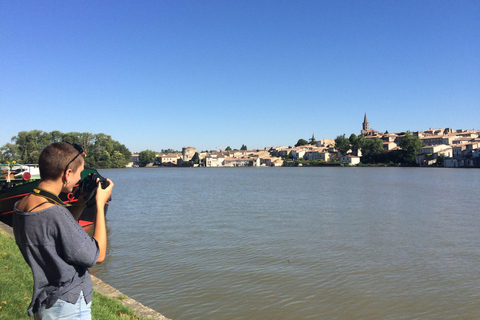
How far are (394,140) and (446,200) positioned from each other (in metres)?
136

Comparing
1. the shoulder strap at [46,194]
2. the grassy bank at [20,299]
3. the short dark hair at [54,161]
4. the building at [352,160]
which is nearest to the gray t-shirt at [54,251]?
the shoulder strap at [46,194]

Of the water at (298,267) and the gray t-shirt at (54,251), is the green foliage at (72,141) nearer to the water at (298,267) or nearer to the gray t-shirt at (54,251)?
the water at (298,267)

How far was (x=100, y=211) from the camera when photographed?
2381 millimetres

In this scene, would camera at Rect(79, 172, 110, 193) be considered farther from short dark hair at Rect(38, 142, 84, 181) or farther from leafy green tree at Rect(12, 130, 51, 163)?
leafy green tree at Rect(12, 130, 51, 163)

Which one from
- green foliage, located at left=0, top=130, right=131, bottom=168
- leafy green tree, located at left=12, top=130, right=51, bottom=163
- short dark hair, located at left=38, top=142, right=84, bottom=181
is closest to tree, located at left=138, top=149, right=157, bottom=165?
green foliage, located at left=0, top=130, right=131, bottom=168

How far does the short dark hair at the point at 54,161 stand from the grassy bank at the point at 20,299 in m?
3.50

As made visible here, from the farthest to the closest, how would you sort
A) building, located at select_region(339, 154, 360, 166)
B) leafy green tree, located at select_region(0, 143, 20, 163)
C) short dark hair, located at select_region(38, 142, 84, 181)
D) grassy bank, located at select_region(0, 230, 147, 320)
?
building, located at select_region(339, 154, 360, 166) < leafy green tree, located at select_region(0, 143, 20, 163) < grassy bank, located at select_region(0, 230, 147, 320) < short dark hair, located at select_region(38, 142, 84, 181)

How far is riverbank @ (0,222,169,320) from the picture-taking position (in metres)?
5.10

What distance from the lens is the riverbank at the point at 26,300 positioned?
510 centimetres

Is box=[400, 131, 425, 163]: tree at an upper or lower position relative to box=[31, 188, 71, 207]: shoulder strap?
upper

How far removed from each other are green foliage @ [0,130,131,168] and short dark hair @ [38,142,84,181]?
8333cm

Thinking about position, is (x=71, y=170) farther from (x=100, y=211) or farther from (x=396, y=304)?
(x=396, y=304)

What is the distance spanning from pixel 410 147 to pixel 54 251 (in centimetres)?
13457

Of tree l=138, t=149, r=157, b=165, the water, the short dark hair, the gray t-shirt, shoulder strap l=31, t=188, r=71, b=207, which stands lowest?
the water
